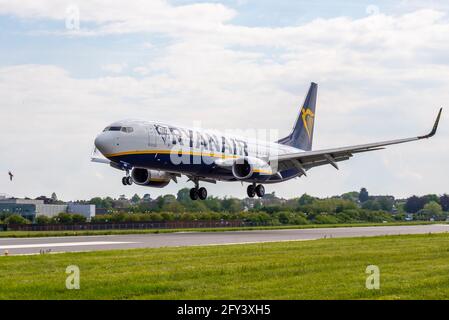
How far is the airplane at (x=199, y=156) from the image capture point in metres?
50.5

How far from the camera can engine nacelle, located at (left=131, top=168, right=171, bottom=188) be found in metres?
57.4

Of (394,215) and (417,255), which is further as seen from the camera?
(394,215)

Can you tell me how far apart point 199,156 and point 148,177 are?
496 cm

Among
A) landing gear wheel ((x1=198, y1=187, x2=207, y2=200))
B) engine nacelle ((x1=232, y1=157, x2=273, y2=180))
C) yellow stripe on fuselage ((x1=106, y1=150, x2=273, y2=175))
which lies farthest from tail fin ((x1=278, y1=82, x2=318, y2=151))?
engine nacelle ((x1=232, y1=157, x2=273, y2=180))

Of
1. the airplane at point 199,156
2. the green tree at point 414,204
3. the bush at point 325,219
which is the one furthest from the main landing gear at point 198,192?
the green tree at point 414,204

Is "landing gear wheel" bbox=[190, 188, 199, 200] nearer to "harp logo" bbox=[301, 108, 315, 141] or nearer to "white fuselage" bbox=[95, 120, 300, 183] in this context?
"white fuselage" bbox=[95, 120, 300, 183]

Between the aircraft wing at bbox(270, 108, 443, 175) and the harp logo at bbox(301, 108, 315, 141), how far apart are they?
1025 centimetres

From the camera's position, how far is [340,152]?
61562mm

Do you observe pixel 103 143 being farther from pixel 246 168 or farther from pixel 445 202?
pixel 445 202

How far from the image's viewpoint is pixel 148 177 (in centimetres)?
5756

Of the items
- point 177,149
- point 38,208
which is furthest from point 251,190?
point 38,208

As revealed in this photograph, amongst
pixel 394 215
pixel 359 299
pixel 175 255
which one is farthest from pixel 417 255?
pixel 394 215
